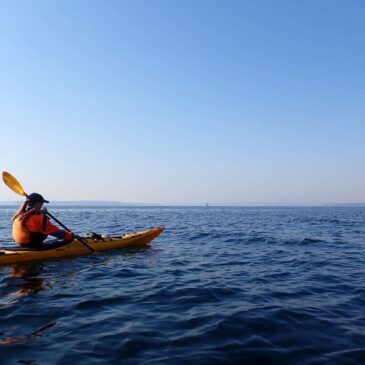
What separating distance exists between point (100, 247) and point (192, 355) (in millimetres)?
10292

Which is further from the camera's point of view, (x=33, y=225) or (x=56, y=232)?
(x=56, y=232)

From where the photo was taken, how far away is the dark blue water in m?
5.04

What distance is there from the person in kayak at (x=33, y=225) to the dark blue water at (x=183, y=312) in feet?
3.27

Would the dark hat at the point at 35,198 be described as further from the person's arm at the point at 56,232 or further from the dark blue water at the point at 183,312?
the dark blue water at the point at 183,312

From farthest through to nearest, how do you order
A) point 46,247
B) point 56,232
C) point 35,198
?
point 46,247, point 56,232, point 35,198

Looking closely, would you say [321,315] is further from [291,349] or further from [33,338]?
[33,338]

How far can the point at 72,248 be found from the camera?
13.6 metres

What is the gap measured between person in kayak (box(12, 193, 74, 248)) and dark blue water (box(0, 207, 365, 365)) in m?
1.00

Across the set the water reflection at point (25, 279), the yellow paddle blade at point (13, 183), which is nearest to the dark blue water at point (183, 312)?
the water reflection at point (25, 279)

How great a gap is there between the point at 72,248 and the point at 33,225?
226 cm

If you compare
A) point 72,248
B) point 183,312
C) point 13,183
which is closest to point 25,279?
point 72,248

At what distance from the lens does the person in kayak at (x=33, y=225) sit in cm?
1160

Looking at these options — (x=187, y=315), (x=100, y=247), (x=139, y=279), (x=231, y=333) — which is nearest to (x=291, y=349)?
(x=231, y=333)

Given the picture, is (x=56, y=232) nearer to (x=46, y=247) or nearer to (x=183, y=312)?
(x=46, y=247)
